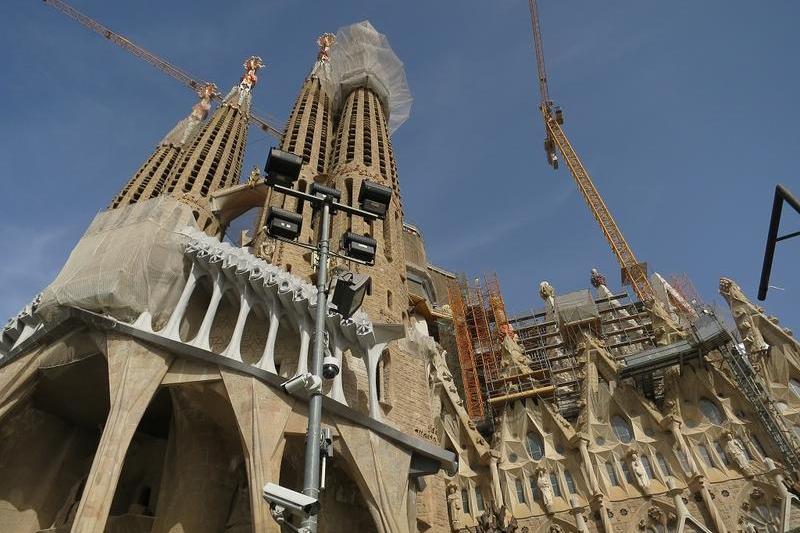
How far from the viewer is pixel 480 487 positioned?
20.2 metres

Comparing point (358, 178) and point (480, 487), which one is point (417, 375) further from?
point (358, 178)

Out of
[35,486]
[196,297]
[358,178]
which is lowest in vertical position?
[35,486]

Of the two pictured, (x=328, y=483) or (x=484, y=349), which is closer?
(x=328, y=483)

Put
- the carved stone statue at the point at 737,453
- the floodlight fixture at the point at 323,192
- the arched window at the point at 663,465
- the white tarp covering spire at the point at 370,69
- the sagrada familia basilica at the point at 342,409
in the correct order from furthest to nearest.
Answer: the white tarp covering spire at the point at 370,69, the arched window at the point at 663,465, the carved stone statue at the point at 737,453, the sagrada familia basilica at the point at 342,409, the floodlight fixture at the point at 323,192

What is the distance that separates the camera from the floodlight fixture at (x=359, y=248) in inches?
269

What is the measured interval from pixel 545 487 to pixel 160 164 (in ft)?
87.2

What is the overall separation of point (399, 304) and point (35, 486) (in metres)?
11.2

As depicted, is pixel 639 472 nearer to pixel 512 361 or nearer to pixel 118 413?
pixel 512 361

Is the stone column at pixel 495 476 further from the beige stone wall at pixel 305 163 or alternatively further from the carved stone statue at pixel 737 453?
the beige stone wall at pixel 305 163

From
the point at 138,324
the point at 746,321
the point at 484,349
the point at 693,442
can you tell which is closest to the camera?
the point at 138,324

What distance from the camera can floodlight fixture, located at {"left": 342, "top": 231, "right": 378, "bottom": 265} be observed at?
6840 mm

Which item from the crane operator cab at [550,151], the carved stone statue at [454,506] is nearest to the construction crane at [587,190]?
the crane operator cab at [550,151]

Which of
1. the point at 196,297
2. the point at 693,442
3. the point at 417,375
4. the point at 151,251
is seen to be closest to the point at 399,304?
the point at 417,375

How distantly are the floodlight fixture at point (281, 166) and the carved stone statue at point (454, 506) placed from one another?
573 inches
